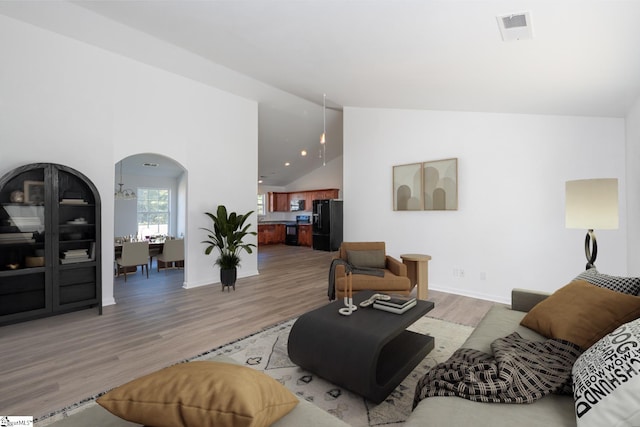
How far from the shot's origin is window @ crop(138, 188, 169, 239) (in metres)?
8.89

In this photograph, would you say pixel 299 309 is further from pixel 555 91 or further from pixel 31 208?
pixel 555 91

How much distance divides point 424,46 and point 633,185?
2525 mm

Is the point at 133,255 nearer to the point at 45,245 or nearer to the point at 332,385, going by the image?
the point at 45,245

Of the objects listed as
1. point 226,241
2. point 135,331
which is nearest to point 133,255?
point 226,241

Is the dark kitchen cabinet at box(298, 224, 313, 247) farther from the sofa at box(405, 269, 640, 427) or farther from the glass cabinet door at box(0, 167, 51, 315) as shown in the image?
the sofa at box(405, 269, 640, 427)

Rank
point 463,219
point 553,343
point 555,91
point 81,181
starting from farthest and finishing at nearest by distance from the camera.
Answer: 1. point 463,219
2. point 81,181
3. point 555,91
4. point 553,343

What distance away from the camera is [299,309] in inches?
152

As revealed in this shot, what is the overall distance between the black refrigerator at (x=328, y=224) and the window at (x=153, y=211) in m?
4.75

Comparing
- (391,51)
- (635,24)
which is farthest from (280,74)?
(635,24)

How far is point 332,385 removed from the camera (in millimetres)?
2170

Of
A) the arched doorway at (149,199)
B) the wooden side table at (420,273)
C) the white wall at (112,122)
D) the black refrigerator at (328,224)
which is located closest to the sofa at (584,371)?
the wooden side table at (420,273)

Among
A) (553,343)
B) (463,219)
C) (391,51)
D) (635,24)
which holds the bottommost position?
(553,343)

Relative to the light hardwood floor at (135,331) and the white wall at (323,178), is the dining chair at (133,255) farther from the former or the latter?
the white wall at (323,178)

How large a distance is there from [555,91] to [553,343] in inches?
102
